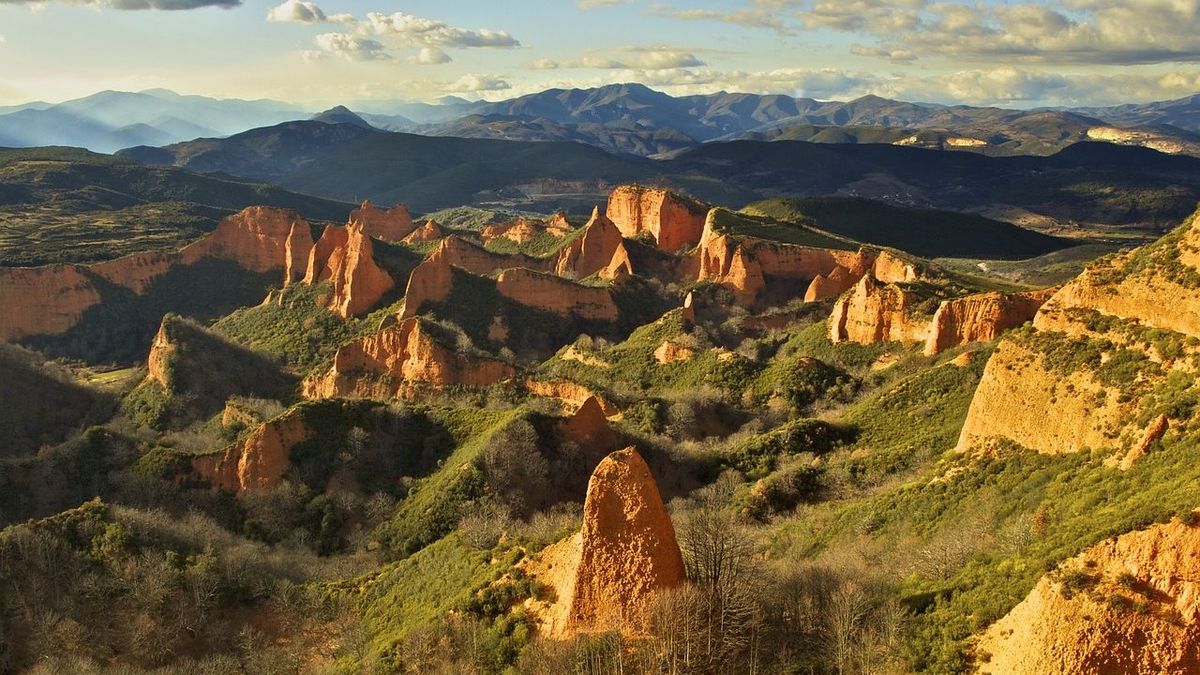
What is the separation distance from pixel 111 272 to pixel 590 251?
146ft

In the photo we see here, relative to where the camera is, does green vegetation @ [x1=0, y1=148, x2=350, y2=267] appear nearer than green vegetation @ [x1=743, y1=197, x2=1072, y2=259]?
Yes

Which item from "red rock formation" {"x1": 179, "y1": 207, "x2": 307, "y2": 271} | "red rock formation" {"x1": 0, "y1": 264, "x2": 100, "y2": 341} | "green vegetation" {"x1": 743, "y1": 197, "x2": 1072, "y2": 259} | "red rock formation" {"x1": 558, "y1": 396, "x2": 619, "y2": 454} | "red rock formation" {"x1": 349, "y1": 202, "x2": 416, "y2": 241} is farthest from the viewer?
"green vegetation" {"x1": 743, "y1": 197, "x2": 1072, "y2": 259}

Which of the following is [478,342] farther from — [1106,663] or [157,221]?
[157,221]

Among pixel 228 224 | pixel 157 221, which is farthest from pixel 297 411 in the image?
pixel 157 221

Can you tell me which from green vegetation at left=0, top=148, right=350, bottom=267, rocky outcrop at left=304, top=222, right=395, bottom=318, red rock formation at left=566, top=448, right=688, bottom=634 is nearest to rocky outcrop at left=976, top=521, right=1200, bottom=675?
red rock formation at left=566, top=448, right=688, bottom=634

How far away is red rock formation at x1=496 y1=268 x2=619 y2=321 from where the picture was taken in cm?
7244

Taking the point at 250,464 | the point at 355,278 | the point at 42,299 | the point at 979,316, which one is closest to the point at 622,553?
the point at 250,464

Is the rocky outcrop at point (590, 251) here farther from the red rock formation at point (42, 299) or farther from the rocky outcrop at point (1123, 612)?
the rocky outcrop at point (1123, 612)

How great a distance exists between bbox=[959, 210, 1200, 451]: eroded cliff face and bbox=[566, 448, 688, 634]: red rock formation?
12.7 metres

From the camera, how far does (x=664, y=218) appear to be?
313 ft

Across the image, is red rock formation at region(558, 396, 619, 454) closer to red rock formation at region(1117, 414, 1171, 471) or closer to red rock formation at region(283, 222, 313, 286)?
red rock formation at region(1117, 414, 1171, 471)

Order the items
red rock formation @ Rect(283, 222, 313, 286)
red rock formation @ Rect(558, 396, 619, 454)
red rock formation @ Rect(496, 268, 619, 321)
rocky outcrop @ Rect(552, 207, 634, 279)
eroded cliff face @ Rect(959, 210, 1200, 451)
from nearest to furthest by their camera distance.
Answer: eroded cliff face @ Rect(959, 210, 1200, 451) → red rock formation @ Rect(558, 396, 619, 454) → red rock formation @ Rect(496, 268, 619, 321) → red rock formation @ Rect(283, 222, 313, 286) → rocky outcrop @ Rect(552, 207, 634, 279)

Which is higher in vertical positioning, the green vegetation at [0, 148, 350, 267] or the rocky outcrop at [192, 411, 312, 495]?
the green vegetation at [0, 148, 350, 267]

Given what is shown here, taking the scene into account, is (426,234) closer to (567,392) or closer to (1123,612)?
(567,392)
